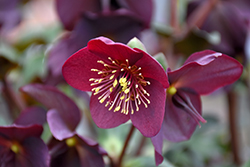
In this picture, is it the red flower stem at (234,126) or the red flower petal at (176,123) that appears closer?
the red flower petal at (176,123)

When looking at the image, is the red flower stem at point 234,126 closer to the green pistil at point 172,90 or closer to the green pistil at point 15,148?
the green pistil at point 172,90

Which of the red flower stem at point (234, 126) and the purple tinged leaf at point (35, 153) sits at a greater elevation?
the purple tinged leaf at point (35, 153)

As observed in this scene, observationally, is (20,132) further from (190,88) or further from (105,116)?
(190,88)

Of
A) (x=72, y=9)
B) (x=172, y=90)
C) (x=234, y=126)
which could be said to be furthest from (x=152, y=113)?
(x=234, y=126)

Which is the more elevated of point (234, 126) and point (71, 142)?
point (71, 142)

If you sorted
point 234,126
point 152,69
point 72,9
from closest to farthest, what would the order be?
point 152,69 < point 72,9 < point 234,126

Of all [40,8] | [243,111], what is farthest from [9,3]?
[243,111]

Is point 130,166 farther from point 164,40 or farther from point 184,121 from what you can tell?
point 164,40

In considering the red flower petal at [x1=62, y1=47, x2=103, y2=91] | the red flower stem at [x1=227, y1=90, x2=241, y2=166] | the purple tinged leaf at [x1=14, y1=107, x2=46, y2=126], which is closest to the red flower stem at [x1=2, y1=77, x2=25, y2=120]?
the purple tinged leaf at [x1=14, y1=107, x2=46, y2=126]

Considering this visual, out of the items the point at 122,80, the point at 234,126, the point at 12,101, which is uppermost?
the point at 122,80

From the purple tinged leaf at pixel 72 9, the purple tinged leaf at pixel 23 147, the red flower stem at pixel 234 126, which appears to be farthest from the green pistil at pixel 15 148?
the red flower stem at pixel 234 126
